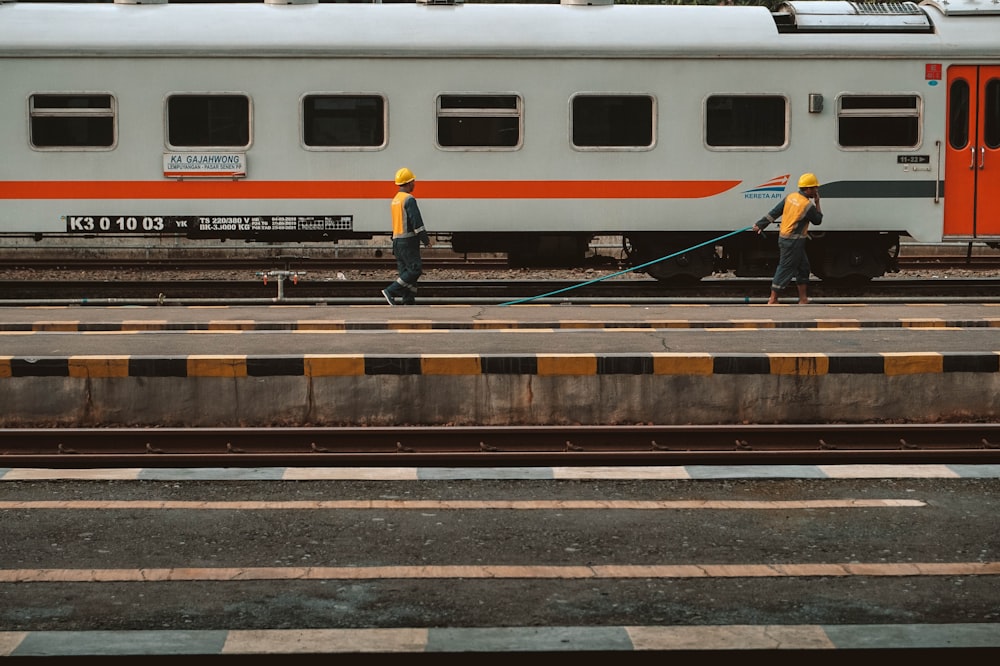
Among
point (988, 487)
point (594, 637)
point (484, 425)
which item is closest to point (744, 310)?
point (484, 425)

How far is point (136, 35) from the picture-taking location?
14984 mm

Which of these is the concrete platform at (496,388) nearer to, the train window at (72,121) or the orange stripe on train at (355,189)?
the orange stripe on train at (355,189)

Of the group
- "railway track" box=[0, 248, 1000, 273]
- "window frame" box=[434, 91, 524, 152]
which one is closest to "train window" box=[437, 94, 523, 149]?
"window frame" box=[434, 91, 524, 152]

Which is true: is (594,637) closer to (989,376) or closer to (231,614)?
(231,614)

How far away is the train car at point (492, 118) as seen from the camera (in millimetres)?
14984

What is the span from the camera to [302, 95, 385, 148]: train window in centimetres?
1505

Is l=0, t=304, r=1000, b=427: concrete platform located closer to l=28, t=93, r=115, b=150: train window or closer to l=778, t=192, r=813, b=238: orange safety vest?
l=778, t=192, r=813, b=238: orange safety vest

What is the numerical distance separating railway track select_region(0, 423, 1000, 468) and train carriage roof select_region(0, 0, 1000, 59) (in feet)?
24.3

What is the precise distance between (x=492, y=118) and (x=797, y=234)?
12.3 ft

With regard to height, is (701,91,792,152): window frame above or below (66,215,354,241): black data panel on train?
above

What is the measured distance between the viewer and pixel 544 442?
856 centimetres

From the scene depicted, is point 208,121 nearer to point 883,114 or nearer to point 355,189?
point 355,189

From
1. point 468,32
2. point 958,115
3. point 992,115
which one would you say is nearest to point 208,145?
point 468,32

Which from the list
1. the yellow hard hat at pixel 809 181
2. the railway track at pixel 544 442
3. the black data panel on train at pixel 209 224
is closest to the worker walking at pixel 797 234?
the yellow hard hat at pixel 809 181
